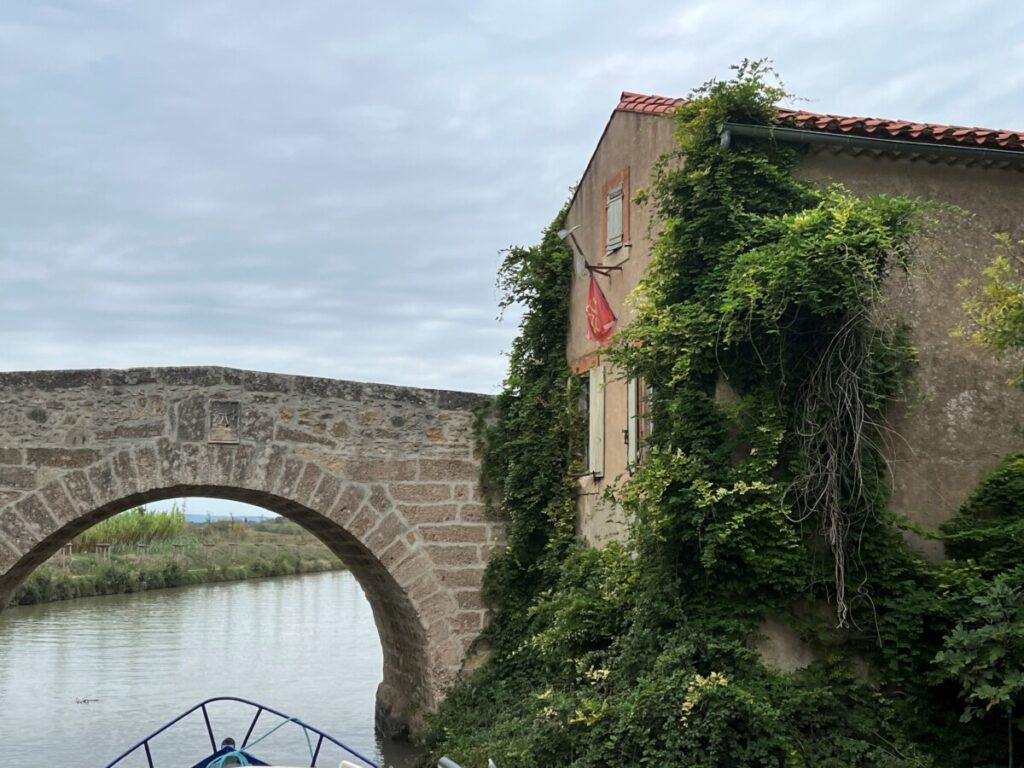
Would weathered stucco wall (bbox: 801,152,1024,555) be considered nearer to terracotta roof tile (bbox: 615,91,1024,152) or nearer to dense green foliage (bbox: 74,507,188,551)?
terracotta roof tile (bbox: 615,91,1024,152)

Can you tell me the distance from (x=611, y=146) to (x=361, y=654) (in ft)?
34.1

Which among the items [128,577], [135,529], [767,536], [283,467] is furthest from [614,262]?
[135,529]

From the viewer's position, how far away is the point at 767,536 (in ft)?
26.0

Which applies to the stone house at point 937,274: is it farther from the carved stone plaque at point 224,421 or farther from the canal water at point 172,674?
the canal water at point 172,674

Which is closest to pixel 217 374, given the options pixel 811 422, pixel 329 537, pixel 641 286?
pixel 329 537

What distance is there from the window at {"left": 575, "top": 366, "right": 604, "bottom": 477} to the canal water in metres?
3.14

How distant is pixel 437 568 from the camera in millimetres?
10148

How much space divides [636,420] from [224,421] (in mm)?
3297

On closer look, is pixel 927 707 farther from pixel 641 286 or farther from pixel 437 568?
pixel 437 568

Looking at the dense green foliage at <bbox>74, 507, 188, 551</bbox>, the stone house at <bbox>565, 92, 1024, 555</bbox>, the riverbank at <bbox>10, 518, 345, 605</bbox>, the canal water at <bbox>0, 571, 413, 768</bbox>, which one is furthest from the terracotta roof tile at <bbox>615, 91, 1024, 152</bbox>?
the dense green foliage at <bbox>74, 507, 188, 551</bbox>

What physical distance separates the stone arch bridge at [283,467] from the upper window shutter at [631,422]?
5.26ft

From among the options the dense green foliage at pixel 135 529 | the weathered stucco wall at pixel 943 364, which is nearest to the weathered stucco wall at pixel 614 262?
the weathered stucco wall at pixel 943 364

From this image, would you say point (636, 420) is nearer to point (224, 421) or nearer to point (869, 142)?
point (869, 142)

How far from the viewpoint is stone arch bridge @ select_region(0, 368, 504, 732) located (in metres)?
9.29
